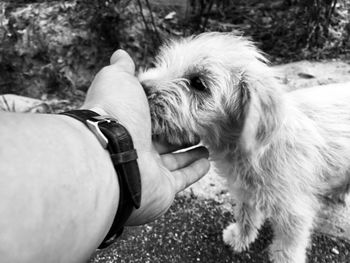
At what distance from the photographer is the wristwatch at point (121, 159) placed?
163 centimetres

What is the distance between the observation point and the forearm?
111cm

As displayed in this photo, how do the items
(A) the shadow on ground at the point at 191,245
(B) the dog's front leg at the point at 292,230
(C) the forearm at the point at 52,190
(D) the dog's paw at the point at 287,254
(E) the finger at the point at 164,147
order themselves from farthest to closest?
1. (A) the shadow on ground at the point at 191,245
2. (D) the dog's paw at the point at 287,254
3. (B) the dog's front leg at the point at 292,230
4. (E) the finger at the point at 164,147
5. (C) the forearm at the point at 52,190

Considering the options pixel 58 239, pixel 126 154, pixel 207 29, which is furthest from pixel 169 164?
pixel 207 29

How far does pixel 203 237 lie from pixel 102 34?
3055 millimetres

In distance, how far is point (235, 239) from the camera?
2959 millimetres

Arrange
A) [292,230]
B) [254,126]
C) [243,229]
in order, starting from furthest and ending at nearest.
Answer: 1. [243,229]
2. [292,230]
3. [254,126]

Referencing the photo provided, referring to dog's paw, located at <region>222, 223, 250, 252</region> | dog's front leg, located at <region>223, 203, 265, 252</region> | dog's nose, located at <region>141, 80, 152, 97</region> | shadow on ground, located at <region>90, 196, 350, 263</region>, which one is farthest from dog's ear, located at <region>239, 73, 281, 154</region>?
shadow on ground, located at <region>90, 196, 350, 263</region>

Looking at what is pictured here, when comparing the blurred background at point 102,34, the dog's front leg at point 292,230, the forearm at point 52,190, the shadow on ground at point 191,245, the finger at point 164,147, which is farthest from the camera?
the blurred background at point 102,34

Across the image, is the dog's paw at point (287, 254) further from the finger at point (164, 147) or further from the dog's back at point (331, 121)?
the finger at point (164, 147)

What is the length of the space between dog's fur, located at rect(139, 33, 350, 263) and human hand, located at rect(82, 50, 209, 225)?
0.39 ft

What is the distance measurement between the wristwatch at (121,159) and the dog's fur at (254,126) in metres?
0.48

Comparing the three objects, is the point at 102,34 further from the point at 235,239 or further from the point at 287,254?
the point at 287,254

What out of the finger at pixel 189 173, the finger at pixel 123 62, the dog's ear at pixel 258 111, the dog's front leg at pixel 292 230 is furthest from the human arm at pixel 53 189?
the dog's front leg at pixel 292 230

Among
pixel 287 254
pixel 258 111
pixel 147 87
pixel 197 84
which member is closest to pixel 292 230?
pixel 287 254
